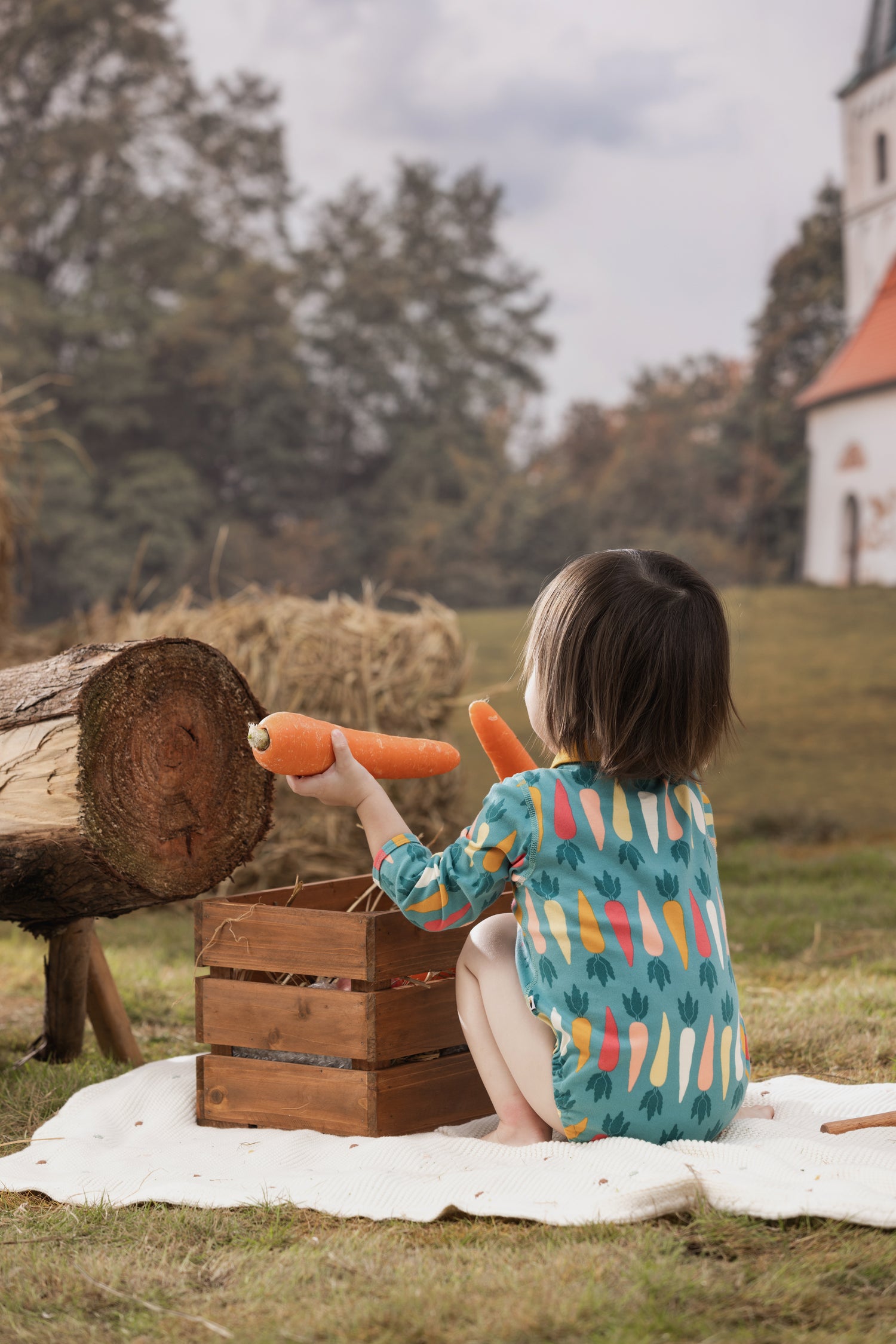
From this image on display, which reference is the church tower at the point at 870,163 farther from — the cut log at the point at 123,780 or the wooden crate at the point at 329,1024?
the wooden crate at the point at 329,1024

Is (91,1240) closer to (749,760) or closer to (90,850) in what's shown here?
(90,850)

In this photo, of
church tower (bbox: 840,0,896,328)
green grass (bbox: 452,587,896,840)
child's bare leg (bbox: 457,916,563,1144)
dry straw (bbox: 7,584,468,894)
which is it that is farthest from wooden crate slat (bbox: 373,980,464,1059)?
church tower (bbox: 840,0,896,328)

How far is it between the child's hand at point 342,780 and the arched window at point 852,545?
22.9 feet

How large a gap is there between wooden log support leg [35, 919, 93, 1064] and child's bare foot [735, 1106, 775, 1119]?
1488mm

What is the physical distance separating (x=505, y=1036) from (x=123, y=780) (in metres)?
0.89

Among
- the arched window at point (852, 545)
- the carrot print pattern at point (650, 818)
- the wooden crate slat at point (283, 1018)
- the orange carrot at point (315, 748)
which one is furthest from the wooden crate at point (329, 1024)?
the arched window at point (852, 545)

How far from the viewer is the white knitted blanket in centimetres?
180

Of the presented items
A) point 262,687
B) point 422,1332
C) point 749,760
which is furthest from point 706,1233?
point 749,760

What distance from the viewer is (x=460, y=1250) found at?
173cm

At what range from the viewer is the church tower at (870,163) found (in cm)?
849

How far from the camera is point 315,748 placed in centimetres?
212

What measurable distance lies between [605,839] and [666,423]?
8009mm

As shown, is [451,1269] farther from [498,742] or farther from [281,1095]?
[498,742]

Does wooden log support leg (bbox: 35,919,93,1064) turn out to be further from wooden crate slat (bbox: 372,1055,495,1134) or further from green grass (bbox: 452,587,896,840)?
green grass (bbox: 452,587,896,840)
